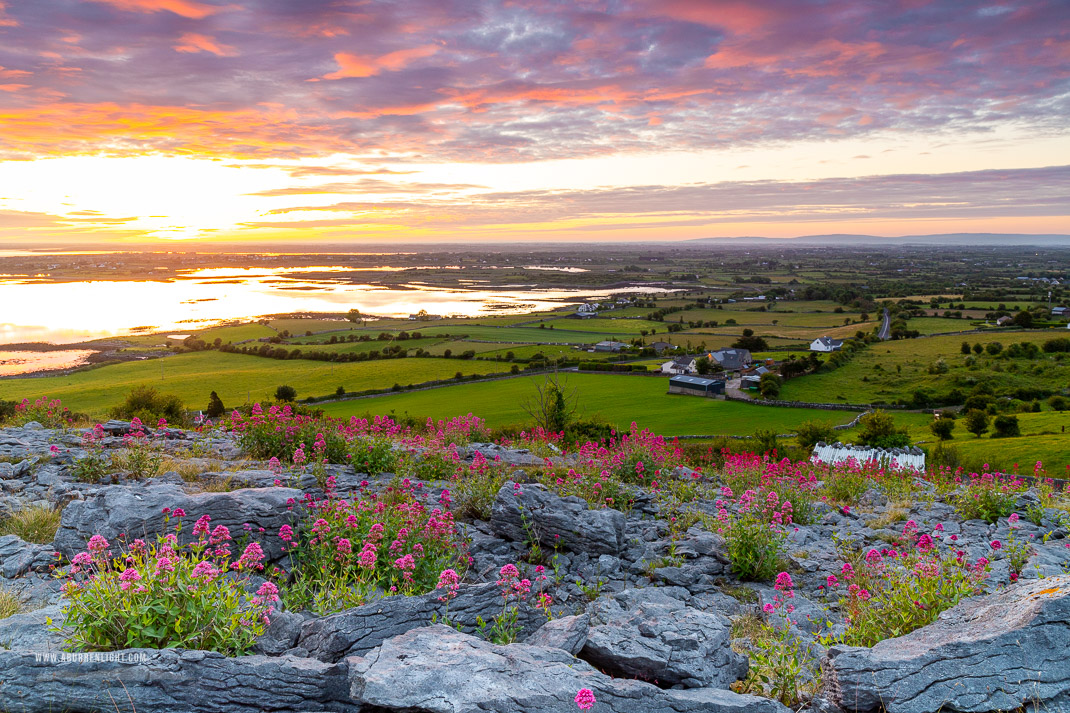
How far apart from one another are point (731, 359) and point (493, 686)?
83.6m

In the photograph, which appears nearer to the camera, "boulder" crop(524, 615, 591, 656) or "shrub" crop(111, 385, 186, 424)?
"boulder" crop(524, 615, 591, 656)

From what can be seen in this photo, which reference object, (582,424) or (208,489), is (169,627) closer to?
(208,489)

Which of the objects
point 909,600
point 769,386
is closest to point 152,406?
point 909,600

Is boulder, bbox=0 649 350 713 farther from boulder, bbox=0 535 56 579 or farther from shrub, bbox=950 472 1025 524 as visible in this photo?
shrub, bbox=950 472 1025 524

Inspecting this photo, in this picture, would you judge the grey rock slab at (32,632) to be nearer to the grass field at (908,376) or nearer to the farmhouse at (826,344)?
the grass field at (908,376)

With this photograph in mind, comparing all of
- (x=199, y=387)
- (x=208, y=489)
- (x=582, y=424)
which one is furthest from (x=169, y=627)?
(x=199, y=387)

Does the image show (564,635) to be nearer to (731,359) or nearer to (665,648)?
(665,648)

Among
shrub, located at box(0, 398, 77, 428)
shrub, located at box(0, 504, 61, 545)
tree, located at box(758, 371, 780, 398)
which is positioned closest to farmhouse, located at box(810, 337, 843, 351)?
tree, located at box(758, 371, 780, 398)

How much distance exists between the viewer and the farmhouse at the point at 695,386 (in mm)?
64688

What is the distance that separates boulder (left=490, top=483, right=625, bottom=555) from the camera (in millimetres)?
8680

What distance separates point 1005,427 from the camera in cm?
4850

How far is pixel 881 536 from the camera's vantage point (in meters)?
10.2

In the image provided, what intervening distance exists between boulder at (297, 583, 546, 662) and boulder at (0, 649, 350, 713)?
542 millimetres

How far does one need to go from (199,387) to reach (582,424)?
182ft
